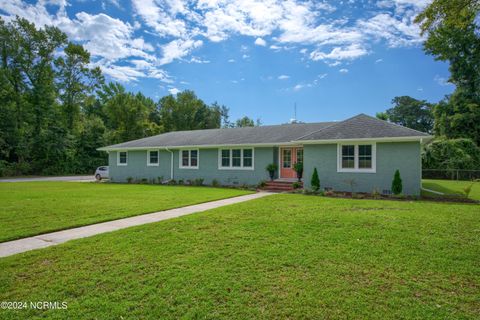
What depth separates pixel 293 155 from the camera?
1641cm

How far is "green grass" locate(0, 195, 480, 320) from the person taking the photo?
2.96 m

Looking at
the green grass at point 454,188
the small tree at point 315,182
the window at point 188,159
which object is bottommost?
the green grass at point 454,188

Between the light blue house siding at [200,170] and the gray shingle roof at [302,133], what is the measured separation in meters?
0.77

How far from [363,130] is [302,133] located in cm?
451

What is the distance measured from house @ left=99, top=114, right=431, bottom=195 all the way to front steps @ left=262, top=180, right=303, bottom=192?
752 millimetres

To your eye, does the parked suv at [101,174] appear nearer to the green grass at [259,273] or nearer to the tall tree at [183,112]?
the green grass at [259,273]

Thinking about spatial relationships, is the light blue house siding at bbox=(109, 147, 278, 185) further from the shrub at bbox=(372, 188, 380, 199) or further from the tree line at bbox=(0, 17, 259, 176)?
the tree line at bbox=(0, 17, 259, 176)

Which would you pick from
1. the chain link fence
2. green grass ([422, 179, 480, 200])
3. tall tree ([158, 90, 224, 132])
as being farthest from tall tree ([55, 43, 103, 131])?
the chain link fence

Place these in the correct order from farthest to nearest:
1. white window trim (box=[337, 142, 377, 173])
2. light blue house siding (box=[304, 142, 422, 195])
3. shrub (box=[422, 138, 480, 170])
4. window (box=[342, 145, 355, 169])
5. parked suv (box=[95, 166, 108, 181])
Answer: parked suv (box=[95, 166, 108, 181]), shrub (box=[422, 138, 480, 170]), window (box=[342, 145, 355, 169]), white window trim (box=[337, 142, 377, 173]), light blue house siding (box=[304, 142, 422, 195])

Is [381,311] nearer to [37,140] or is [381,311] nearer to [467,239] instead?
[467,239]

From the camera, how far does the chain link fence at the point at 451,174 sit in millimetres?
22462

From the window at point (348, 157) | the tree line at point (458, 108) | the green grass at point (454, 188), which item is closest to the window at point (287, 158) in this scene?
the window at point (348, 157)

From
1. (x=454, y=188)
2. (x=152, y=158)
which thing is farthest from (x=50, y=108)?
(x=454, y=188)

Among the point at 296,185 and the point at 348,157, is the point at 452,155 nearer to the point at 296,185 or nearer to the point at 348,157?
the point at 348,157
